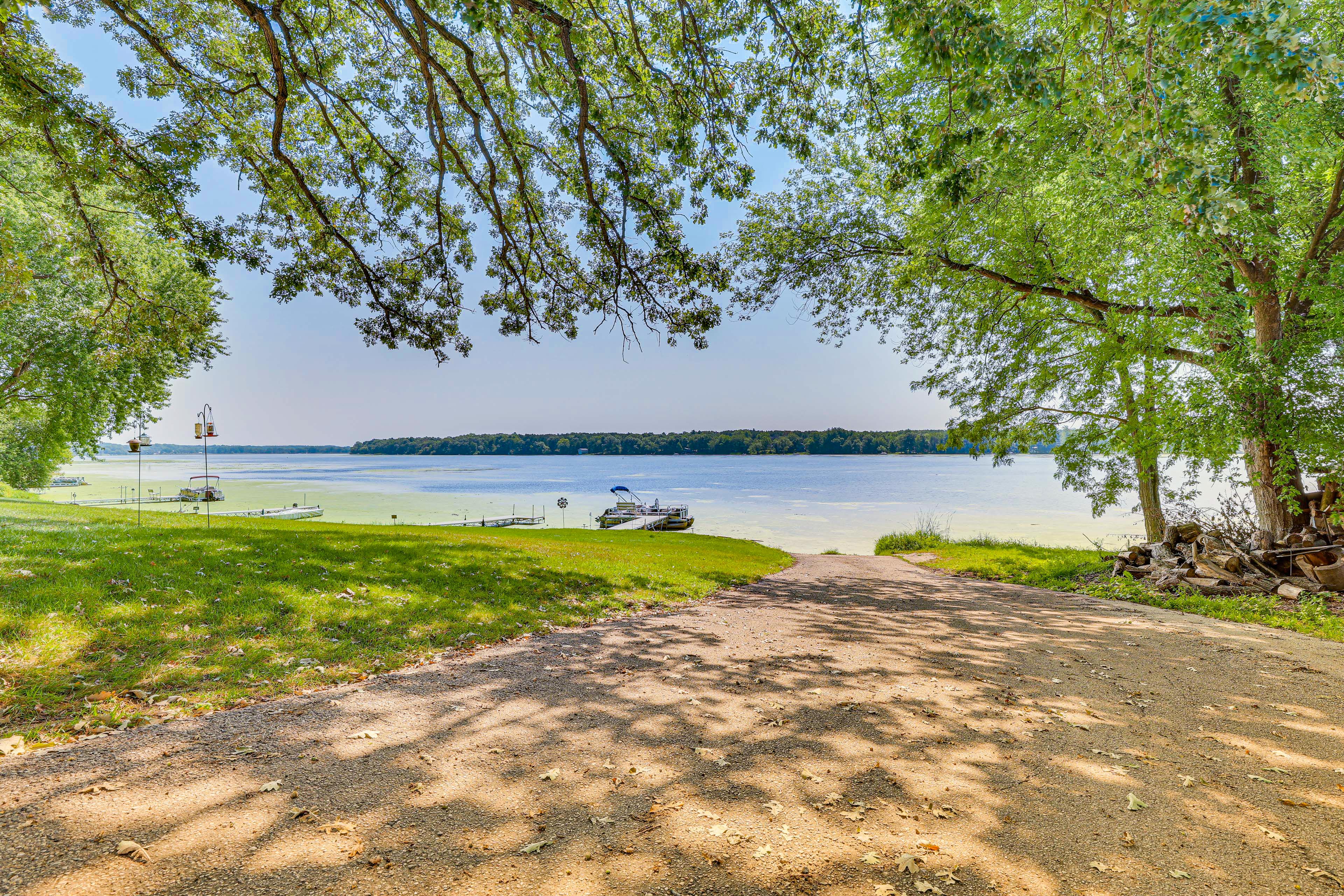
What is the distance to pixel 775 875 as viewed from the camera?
2422mm

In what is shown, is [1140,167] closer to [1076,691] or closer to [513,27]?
[1076,691]

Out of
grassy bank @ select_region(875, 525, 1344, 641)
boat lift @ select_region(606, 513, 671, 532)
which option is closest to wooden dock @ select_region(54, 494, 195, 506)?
boat lift @ select_region(606, 513, 671, 532)

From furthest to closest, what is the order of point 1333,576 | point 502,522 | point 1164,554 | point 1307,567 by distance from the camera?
point 502,522, point 1164,554, point 1307,567, point 1333,576

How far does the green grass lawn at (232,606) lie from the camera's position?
4.32 m

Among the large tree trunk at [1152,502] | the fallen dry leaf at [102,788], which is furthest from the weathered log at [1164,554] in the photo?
the fallen dry leaf at [102,788]

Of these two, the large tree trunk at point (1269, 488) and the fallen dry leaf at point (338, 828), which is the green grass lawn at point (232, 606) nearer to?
the fallen dry leaf at point (338, 828)

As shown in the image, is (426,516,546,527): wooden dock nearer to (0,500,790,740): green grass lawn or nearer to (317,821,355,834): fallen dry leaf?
(0,500,790,740): green grass lawn

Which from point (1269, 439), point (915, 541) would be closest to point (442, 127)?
point (1269, 439)

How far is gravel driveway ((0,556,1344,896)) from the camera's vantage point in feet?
7.94

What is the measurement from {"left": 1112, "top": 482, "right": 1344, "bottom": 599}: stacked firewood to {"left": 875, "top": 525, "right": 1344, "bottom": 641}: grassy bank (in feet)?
1.00

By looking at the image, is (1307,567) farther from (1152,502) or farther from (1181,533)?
(1152,502)

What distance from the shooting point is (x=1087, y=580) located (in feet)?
39.8

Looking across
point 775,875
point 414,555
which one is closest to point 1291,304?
point 775,875

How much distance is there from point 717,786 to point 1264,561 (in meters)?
12.4
